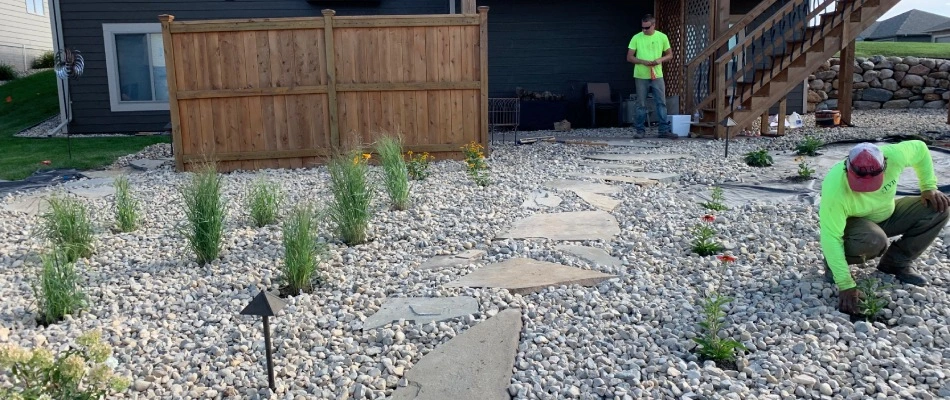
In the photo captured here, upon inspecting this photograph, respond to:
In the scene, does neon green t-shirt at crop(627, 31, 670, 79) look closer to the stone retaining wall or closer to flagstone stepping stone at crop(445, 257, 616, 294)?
flagstone stepping stone at crop(445, 257, 616, 294)

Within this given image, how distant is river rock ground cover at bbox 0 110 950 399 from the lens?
2906 millimetres

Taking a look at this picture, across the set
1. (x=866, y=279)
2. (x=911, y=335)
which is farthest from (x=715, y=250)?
(x=911, y=335)

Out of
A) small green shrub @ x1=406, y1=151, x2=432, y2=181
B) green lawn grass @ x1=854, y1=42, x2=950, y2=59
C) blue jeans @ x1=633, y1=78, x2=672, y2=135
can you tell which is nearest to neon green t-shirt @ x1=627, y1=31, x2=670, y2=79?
blue jeans @ x1=633, y1=78, x2=672, y2=135

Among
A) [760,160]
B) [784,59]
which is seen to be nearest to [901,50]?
[784,59]

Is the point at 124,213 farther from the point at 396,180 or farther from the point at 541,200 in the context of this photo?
the point at 541,200

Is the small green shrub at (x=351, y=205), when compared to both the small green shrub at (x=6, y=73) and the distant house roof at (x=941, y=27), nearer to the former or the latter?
the small green shrub at (x=6, y=73)

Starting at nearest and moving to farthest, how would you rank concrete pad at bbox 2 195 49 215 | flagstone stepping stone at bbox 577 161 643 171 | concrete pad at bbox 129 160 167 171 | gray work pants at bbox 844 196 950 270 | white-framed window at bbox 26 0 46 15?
gray work pants at bbox 844 196 950 270 < concrete pad at bbox 2 195 49 215 < flagstone stepping stone at bbox 577 161 643 171 < concrete pad at bbox 129 160 167 171 < white-framed window at bbox 26 0 46 15

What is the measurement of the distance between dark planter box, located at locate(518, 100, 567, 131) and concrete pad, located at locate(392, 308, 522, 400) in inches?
363

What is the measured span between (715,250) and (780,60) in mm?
6526

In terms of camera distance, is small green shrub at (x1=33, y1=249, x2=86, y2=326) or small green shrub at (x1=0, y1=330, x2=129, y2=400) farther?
small green shrub at (x1=33, y1=249, x2=86, y2=326)

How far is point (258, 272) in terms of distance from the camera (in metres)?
4.42

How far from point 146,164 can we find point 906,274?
7.81m

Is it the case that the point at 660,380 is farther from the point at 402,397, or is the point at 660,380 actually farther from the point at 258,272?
the point at 258,272

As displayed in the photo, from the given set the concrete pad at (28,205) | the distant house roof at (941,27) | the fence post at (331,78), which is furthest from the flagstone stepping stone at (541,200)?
the distant house roof at (941,27)
